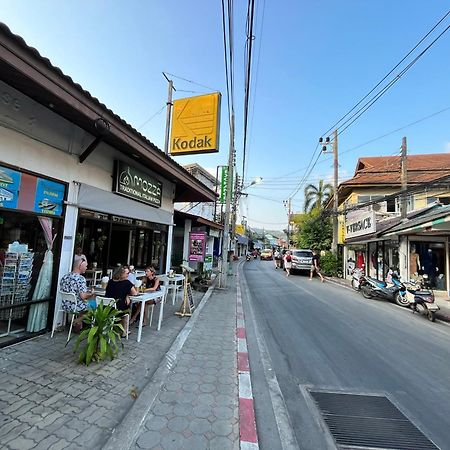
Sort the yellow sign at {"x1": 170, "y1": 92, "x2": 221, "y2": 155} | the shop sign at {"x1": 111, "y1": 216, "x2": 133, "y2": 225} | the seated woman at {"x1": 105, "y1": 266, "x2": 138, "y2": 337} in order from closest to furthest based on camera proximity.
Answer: the seated woman at {"x1": 105, "y1": 266, "x2": 138, "y2": 337} → the shop sign at {"x1": 111, "y1": 216, "x2": 133, "y2": 225} → the yellow sign at {"x1": 170, "y1": 92, "x2": 221, "y2": 155}

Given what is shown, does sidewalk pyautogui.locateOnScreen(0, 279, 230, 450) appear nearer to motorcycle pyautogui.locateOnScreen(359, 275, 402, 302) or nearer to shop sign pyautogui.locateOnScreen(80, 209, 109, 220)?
shop sign pyautogui.locateOnScreen(80, 209, 109, 220)

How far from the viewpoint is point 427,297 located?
8.73 metres

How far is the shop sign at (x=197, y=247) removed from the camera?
11484 mm

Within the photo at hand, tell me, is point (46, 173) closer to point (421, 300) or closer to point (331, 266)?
point (421, 300)

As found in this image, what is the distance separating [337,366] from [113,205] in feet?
18.2

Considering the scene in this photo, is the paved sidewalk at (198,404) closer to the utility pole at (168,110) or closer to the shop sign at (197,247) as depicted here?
the shop sign at (197,247)

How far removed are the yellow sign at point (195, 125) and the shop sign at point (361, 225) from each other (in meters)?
10.0

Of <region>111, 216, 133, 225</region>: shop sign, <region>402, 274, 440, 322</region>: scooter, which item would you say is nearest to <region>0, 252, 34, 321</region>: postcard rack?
<region>111, 216, 133, 225</region>: shop sign

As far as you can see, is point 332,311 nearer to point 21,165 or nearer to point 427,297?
point 427,297

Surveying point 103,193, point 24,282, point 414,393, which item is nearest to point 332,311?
point 414,393

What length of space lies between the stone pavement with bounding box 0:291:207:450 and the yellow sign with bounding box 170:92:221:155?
696 cm

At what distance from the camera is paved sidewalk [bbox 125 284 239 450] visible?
2.57 metres

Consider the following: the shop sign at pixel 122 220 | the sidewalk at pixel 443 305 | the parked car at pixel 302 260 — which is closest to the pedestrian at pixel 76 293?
the shop sign at pixel 122 220

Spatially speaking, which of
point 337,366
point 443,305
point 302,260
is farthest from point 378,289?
point 302,260
